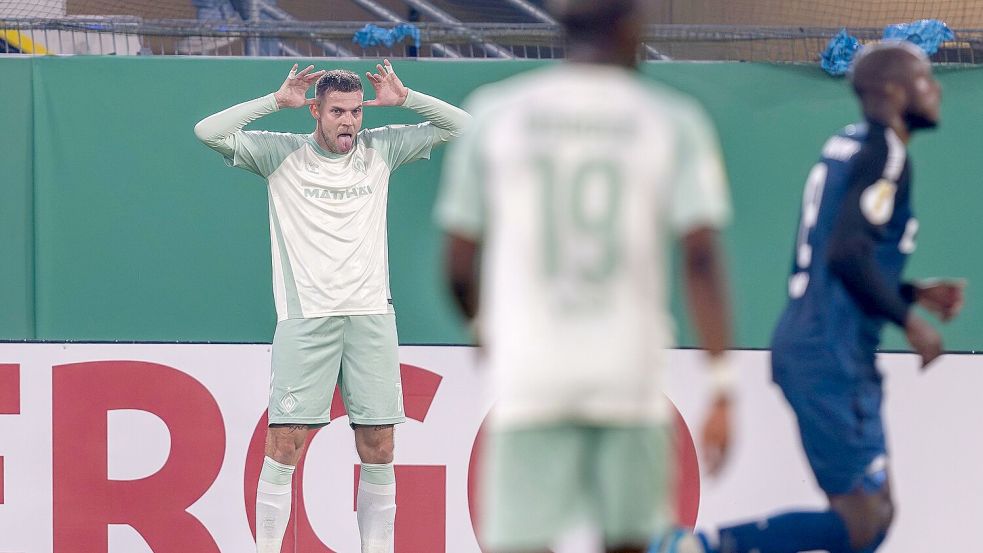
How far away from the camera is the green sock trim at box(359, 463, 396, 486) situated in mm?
5910

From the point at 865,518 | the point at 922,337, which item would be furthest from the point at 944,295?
the point at 865,518

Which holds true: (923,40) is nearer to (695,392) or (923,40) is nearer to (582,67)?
(695,392)

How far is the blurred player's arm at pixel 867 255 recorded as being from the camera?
4090 millimetres

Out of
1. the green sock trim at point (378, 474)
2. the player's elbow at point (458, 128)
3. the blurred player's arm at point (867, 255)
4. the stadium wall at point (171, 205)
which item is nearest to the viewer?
the blurred player's arm at point (867, 255)

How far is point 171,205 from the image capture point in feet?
22.0

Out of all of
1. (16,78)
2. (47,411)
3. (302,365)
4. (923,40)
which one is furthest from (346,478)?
(923,40)

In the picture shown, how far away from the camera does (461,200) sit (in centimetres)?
306

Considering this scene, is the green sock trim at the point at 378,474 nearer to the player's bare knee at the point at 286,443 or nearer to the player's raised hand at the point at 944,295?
the player's bare knee at the point at 286,443

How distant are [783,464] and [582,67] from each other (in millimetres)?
3823

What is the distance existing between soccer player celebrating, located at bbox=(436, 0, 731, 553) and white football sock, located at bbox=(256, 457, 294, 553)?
9.56ft

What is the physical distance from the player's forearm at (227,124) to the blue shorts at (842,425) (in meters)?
2.77

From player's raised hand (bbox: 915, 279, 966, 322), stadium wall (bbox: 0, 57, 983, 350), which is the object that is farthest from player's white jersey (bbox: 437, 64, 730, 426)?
stadium wall (bbox: 0, 57, 983, 350)

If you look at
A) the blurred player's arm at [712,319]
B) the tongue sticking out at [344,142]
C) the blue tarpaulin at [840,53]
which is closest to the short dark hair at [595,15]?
the blurred player's arm at [712,319]

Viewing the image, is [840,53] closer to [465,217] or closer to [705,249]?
[705,249]
